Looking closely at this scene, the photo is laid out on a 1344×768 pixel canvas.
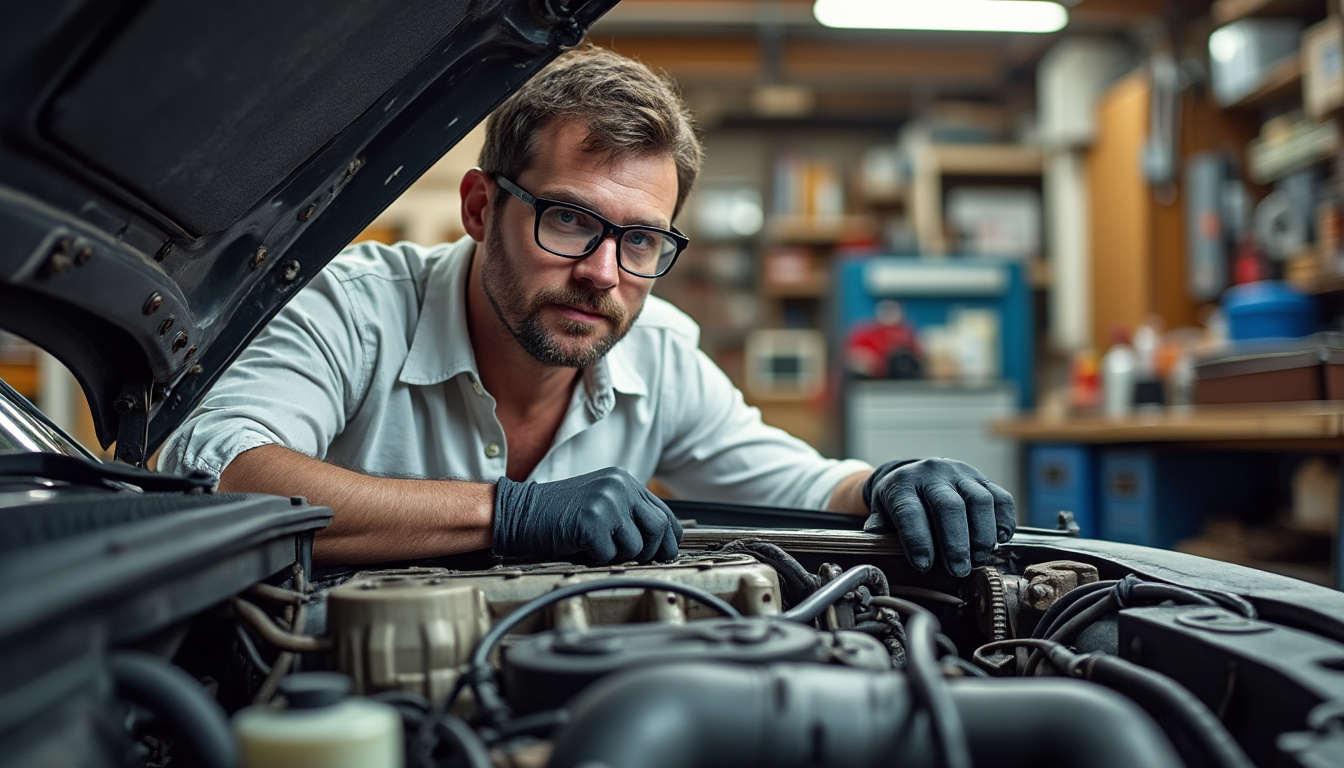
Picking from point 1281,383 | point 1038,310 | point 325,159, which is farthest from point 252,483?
point 1038,310

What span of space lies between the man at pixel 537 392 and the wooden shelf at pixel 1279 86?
109 inches

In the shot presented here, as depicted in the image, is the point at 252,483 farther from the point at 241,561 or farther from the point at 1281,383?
the point at 1281,383

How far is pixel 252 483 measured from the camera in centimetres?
117

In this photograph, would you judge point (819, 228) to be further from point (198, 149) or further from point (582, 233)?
point (198, 149)

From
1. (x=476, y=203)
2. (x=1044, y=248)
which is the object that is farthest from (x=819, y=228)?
(x=476, y=203)

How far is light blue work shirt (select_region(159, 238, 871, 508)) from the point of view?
138cm

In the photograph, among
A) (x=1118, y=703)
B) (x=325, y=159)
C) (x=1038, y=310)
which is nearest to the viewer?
(x=1118, y=703)

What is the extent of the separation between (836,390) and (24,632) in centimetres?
438

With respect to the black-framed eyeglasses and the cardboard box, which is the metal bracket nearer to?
the black-framed eyeglasses

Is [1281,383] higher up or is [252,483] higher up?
[1281,383]

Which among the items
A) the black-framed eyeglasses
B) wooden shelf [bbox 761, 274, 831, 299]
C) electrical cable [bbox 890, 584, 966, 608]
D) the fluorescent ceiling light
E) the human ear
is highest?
the fluorescent ceiling light

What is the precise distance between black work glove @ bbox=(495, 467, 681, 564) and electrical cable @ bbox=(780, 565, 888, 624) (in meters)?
Answer: 0.19

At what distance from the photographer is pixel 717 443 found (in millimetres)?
1831

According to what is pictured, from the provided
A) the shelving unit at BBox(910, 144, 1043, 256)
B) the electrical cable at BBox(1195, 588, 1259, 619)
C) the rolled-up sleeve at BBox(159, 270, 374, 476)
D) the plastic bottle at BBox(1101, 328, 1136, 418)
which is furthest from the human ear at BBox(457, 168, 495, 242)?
the shelving unit at BBox(910, 144, 1043, 256)
